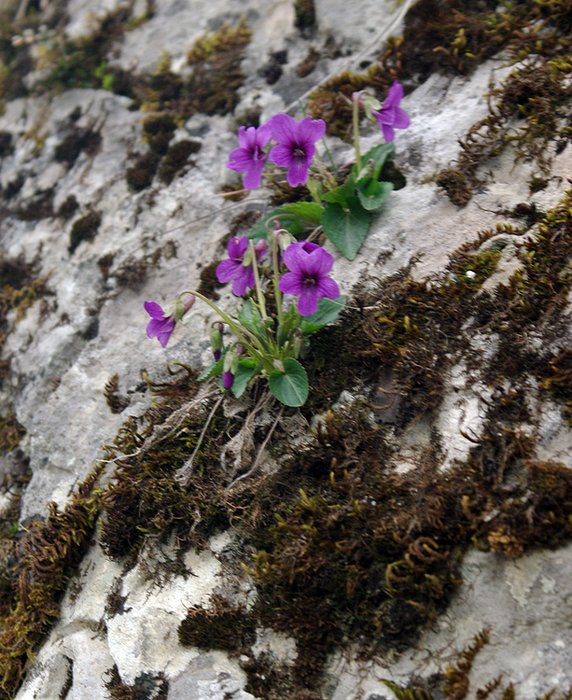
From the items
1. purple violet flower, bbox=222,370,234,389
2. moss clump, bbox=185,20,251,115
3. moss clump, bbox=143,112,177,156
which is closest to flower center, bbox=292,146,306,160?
purple violet flower, bbox=222,370,234,389

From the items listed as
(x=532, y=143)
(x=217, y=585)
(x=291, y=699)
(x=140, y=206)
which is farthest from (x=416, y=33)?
(x=291, y=699)

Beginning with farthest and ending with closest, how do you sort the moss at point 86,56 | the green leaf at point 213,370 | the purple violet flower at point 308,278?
the moss at point 86,56, the green leaf at point 213,370, the purple violet flower at point 308,278

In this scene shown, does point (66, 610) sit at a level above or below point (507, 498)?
below

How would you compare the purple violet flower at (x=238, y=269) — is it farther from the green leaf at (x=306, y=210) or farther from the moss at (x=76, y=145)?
the moss at (x=76, y=145)

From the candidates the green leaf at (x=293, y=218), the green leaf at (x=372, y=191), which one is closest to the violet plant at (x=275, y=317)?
the green leaf at (x=293, y=218)

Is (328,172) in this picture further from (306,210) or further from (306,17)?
(306,17)

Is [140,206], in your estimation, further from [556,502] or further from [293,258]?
[556,502]
